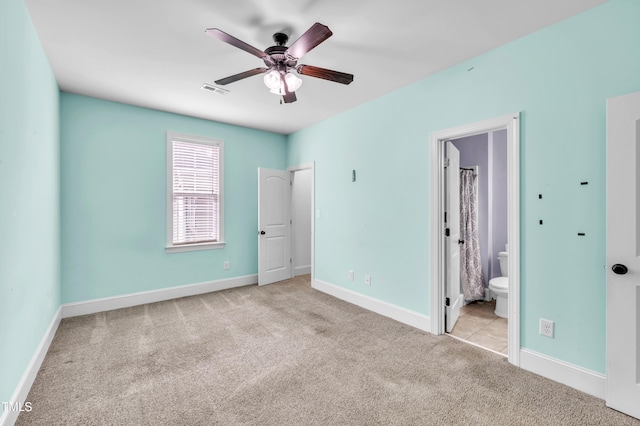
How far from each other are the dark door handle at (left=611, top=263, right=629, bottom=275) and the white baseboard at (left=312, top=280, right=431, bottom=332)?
156 cm

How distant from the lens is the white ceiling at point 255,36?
1.97 metres

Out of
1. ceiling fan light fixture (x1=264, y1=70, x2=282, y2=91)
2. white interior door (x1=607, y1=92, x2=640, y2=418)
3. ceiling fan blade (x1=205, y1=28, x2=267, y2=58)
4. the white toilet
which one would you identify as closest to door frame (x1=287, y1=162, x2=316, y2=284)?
ceiling fan light fixture (x1=264, y1=70, x2=282, y2=91)

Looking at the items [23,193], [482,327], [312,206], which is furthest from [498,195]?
[23,193]

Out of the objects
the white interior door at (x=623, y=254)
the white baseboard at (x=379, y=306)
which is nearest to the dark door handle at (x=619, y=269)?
the white interior door at (x=623, y=254)

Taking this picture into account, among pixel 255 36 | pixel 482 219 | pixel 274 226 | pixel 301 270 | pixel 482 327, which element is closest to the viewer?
pixel 255 36

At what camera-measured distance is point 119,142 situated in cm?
381

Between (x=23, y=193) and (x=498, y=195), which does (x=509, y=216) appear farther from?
(x=23, y=193)

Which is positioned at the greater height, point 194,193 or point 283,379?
point 194,193

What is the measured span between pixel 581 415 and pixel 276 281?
4052 mm

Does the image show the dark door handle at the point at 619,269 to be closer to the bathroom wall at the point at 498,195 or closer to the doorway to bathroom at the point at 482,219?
the doorway to bathroom at the point at 482,219

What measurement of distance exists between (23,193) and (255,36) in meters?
2.04

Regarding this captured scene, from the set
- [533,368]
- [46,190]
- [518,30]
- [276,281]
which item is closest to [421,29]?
[518,30]

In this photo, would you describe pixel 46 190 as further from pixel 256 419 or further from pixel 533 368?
pixel 533 368

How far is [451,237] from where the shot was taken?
3.05 meters
